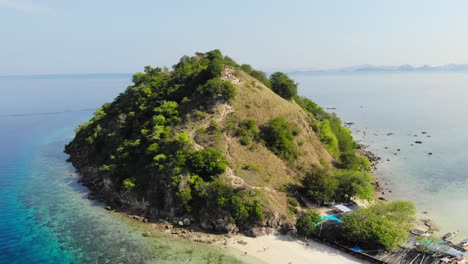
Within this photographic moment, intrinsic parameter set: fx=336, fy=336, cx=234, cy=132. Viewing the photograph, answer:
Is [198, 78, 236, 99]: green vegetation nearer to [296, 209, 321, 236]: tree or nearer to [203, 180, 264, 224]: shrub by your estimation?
[203, 180, 264, 224]: shrub

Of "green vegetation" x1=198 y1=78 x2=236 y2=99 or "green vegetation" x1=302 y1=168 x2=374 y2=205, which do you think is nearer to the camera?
"green vegetation" x1=302 y1=168 x2=374 y2=205

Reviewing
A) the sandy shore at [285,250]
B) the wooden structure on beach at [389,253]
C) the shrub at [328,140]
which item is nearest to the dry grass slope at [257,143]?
the shrub at [328,140]

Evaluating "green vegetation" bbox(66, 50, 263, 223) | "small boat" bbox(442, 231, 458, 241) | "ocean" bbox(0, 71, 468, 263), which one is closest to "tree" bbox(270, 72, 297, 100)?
"green vegetation" bbox(66, 50, 263, 223)

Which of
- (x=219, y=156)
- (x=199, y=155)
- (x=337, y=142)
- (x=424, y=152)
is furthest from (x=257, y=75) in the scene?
(x=424, y=152)

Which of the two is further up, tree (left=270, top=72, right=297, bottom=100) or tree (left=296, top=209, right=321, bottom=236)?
tree (left=270, top=72, right=297, bottom=100)

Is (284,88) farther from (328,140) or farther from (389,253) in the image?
(389,253)

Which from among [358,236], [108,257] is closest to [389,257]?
[358,236]

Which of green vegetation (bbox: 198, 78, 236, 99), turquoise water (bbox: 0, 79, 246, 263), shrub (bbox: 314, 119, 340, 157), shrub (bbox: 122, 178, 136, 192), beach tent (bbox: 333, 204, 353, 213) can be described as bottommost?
turquoise water (bbox: 0, 79, 246, 263)
